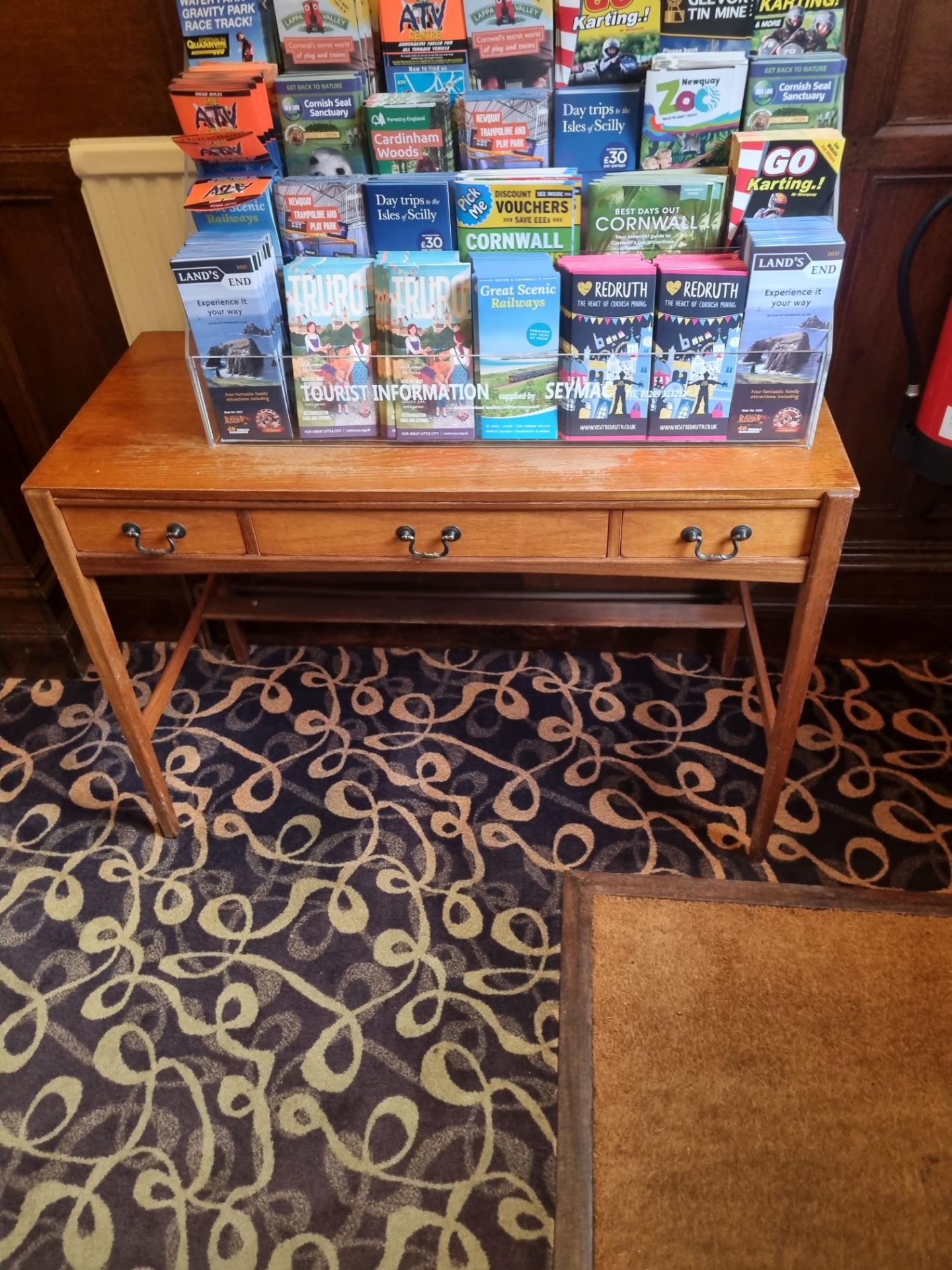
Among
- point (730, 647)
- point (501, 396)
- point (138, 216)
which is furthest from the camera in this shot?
point (730, 647)

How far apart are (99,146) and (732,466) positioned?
1.29m

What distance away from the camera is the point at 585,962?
1825 millimetres

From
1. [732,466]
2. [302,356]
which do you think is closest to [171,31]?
[302,356]

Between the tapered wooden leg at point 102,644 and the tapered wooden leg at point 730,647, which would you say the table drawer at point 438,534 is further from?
the tapered wooden leg at point 730,647

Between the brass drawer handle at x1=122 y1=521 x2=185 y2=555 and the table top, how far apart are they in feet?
0.20

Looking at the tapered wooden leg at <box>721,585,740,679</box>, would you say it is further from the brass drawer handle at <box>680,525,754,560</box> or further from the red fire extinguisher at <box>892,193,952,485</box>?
the brass drawer handle at <box>680,525,754,560</box>

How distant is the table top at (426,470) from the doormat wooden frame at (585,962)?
0.82 meters

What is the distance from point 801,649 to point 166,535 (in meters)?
1.06

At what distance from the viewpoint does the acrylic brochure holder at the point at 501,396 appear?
150 centimetres

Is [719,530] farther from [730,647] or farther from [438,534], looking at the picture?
[730,647]

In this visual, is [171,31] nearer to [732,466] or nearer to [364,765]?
[732,466]

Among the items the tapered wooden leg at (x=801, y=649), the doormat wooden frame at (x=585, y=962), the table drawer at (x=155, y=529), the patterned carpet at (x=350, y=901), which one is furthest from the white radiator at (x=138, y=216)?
the doormat wooden frame at (x=585, y=962)

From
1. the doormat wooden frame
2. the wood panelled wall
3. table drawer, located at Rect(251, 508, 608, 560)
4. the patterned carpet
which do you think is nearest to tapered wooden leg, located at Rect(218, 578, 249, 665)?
the patterned carpet

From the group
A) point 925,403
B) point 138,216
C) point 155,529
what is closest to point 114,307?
point 138,216
